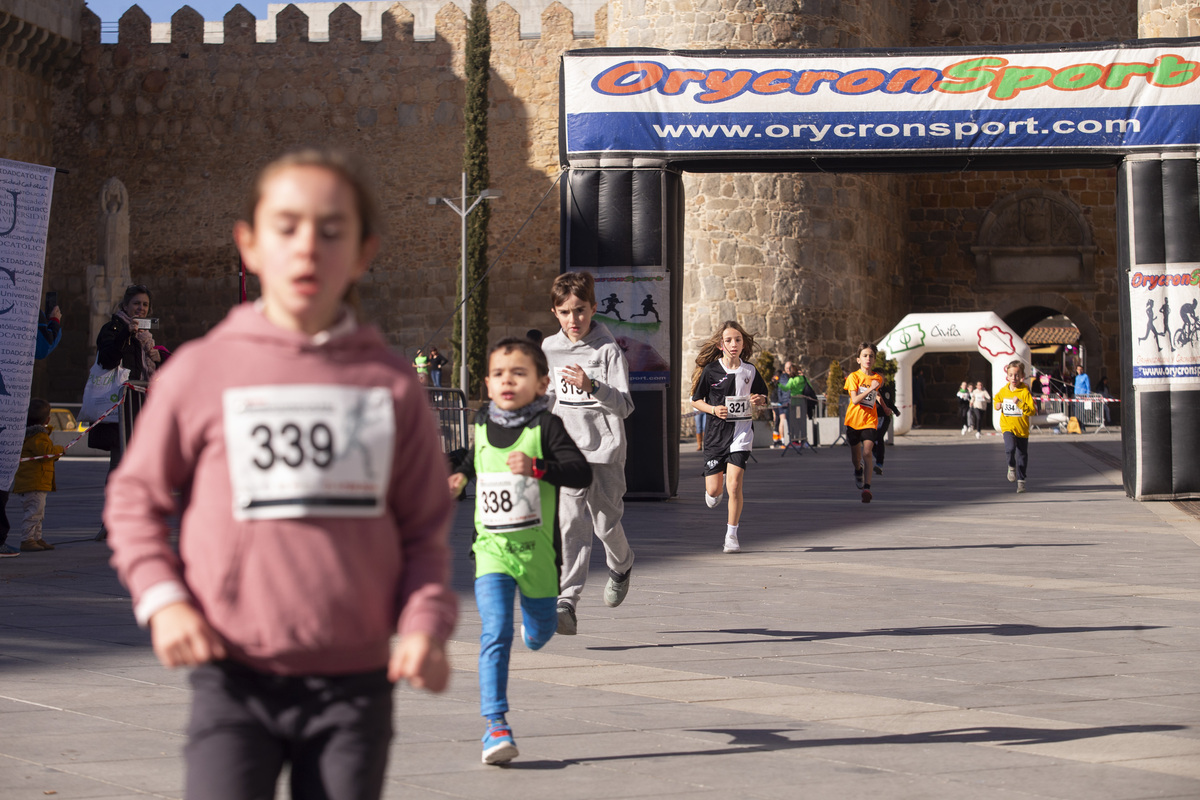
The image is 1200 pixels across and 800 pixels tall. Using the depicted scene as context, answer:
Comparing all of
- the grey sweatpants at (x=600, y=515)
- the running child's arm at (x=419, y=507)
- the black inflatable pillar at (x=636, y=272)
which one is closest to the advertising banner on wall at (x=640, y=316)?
the black inflatable pillar at (x=636, y=272)

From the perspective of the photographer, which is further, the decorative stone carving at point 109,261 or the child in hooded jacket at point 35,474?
the decorative stone carving at point 109,261

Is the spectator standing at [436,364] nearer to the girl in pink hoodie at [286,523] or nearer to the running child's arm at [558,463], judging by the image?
the running child's arm at [558,463]

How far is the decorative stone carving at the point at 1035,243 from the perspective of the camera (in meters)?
36.2

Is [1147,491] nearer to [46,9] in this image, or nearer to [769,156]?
[769,156]

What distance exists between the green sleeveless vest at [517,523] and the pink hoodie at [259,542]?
203 centimetres

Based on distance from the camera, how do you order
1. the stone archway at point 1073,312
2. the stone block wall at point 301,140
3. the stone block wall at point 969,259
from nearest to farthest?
1. the stone block wall at point 301,140
2. the stone archway at point 1073,312
3. the stone block wall at point 969,259

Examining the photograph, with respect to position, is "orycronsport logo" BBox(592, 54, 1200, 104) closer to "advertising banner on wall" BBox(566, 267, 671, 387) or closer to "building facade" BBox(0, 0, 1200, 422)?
"advertising banner on wall" BBox(566, 267, 671, 387)

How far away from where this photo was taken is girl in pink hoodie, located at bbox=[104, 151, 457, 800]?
2273mm

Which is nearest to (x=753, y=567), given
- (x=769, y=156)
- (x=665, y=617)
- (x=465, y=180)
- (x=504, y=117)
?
(x=665, y=617)

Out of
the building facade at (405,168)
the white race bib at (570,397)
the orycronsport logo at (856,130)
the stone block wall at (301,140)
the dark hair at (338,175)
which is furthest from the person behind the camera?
the stone block wall at (301,140)

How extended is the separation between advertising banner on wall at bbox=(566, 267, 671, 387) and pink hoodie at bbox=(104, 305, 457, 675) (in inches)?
440

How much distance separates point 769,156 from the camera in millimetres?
13562

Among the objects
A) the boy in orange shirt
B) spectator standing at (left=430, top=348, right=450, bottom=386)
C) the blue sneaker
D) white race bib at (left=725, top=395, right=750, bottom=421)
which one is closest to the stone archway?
spectator standing at (left=430, top=348, right=450, bottom=386)

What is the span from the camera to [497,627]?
4.21 meters
